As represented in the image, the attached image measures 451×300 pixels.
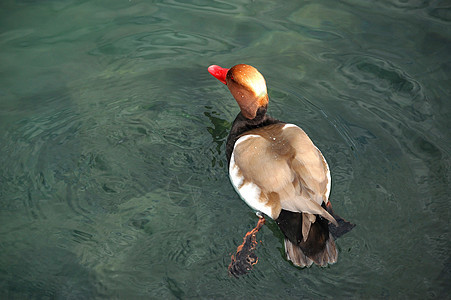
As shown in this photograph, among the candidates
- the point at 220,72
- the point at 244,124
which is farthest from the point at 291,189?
the point at 220,72

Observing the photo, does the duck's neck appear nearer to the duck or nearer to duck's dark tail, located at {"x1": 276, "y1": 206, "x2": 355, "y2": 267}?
the duck

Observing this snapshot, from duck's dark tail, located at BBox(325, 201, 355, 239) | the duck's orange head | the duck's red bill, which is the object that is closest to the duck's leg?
duck's dark tail, located at BBox(325, 201, 355, 239)

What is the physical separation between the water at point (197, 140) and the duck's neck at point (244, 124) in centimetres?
19

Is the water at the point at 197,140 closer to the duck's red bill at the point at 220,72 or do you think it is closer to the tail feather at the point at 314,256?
the tail feather at the point at 314,256

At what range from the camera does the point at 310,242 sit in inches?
122

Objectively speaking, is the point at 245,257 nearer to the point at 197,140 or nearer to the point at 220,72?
the point at 197,140

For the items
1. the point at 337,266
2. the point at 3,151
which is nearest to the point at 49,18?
the point at 3,151

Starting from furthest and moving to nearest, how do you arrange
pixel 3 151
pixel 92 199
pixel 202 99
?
pixel 202 99 → pixel 3 151 → pixel 92 199

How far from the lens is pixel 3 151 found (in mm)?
4023

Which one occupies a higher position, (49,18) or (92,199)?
(49,18)

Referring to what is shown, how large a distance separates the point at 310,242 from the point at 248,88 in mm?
1418

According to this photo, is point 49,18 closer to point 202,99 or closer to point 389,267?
point 202,99

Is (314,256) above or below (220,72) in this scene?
below

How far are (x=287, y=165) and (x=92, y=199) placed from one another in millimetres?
1663
